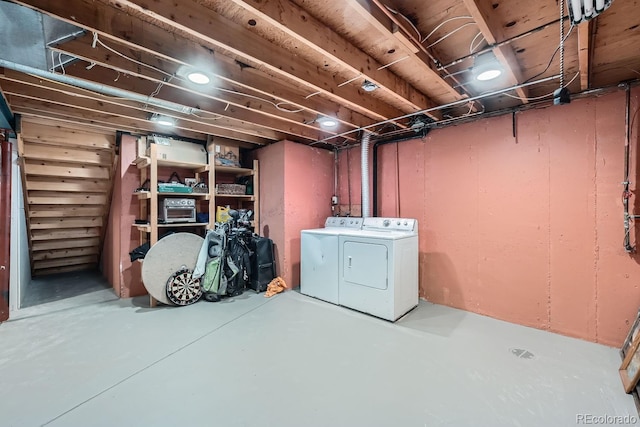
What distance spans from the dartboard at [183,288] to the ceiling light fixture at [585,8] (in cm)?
393

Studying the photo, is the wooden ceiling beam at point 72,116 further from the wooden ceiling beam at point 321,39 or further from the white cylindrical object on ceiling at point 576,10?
the white cylindrical object on ceiling at point 576,10

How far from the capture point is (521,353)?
7.14 feet

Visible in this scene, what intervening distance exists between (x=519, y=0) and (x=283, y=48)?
146 cm

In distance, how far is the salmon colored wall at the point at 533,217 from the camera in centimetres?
230

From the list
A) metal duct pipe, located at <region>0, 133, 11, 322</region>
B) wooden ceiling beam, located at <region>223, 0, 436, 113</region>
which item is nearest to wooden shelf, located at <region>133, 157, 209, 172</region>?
metal duct pipe, located at <region>0, 133, 11, 322</region>

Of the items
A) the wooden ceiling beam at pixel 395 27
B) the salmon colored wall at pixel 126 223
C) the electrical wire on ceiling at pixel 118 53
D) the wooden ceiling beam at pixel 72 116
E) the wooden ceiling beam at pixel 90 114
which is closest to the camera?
the wooden ceiling beam at pixel 395 27

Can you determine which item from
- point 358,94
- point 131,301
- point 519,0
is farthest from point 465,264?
point 131,301

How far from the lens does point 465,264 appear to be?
3104mm

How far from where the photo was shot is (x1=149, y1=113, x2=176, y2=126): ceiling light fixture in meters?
2.88

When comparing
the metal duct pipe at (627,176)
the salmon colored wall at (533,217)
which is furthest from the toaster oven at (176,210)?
the metal duct pipe at (627,176)

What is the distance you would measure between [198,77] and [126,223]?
2505mm

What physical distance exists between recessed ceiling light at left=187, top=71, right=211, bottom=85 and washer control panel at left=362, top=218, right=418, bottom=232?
2.48 meters

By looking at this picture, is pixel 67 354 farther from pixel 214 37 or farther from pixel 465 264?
pixel 465 264

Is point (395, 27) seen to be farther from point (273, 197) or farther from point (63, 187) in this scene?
point (63, 187)
